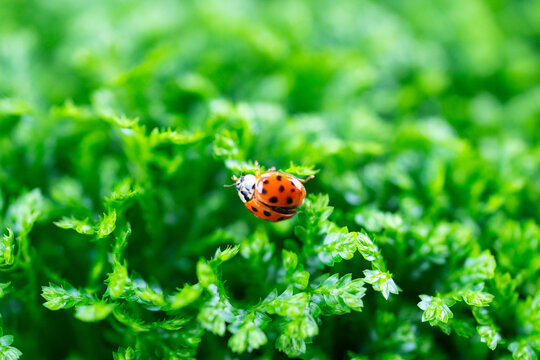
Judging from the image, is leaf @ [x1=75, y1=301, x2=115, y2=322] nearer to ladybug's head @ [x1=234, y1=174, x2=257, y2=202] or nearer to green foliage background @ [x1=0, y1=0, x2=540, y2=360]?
green foliage background @ [x1=0, y1=0, x2=540, y2=360]

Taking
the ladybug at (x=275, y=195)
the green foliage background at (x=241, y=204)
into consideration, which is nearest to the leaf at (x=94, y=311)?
the green foliage background at (x=241, y=204)

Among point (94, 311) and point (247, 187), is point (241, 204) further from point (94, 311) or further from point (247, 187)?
point (94, 311)

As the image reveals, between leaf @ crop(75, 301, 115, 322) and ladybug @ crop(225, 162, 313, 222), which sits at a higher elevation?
ladybug @ crop(225, 162, 313, 222)

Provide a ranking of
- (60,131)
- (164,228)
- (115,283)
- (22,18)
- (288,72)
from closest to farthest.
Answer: (115,283), (164,228), (60,131), (288,72), (22,18)

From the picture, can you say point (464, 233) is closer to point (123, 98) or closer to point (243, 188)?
point (243, 188)

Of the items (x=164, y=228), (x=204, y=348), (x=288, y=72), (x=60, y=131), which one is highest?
(x=288, y=72)

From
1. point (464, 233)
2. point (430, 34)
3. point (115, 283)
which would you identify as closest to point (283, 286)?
point (115, 283)

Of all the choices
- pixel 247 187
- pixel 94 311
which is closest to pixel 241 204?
pixel 247 187

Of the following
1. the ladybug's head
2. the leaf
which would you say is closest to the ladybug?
the ladybug's head
